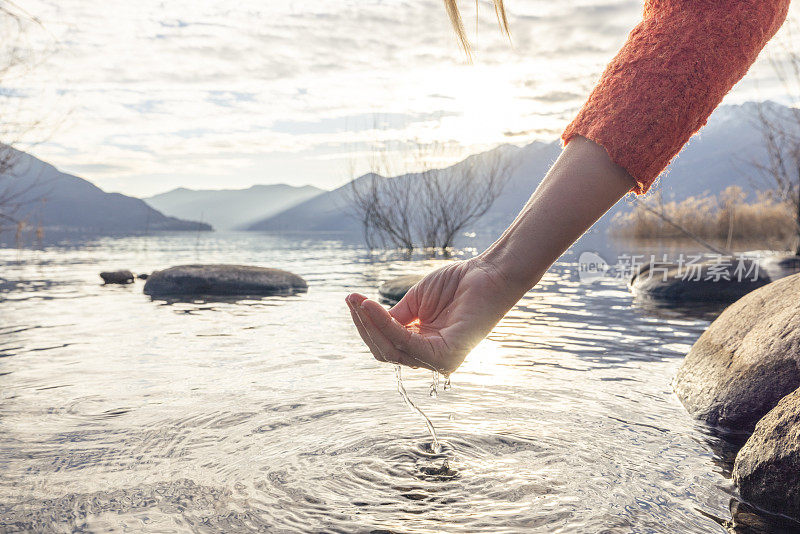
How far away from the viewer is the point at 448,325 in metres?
1.53

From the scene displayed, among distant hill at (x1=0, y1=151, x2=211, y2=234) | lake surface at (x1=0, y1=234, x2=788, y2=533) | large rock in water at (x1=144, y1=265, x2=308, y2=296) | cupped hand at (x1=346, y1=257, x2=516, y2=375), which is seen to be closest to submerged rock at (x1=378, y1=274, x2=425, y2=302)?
large rock in water at (x1=144, y1=265, x2=308, y2=296)

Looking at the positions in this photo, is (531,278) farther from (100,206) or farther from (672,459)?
(100,206)

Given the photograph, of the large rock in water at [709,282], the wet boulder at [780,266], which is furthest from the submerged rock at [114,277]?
the wet boulder at [780,266]

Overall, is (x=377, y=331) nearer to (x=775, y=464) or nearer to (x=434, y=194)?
(x=775, y=464)

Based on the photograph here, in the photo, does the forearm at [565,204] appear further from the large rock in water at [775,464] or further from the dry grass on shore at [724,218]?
the dry grass on shore at [724,218]

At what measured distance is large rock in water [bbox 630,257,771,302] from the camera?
8.14 metres

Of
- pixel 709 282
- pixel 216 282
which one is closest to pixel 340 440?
pixel 709 282

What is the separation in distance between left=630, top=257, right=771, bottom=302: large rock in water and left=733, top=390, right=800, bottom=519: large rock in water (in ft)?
21.3

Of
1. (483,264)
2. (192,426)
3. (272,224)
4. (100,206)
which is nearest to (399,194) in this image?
(192,426)

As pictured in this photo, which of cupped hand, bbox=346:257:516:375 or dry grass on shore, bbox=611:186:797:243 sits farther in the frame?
dry grass on shore, bbox=611:186:797:243

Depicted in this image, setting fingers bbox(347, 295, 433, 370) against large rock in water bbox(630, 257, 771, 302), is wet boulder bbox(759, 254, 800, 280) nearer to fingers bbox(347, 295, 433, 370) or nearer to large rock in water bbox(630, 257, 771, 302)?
large rock in water bbox(630, 257, 771, 302)

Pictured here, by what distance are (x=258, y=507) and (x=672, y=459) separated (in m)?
1.67

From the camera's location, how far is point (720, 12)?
4.25ft

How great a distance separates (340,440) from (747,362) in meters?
2.07
